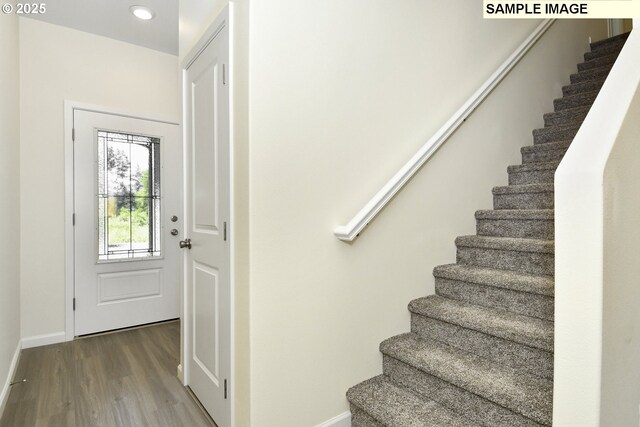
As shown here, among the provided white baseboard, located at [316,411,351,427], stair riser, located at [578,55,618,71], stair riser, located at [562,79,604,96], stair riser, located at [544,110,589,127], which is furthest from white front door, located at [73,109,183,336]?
stair riser, located at [578,55,618,71]

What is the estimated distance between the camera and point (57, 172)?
2820 mm

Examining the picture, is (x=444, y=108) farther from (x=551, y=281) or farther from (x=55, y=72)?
(x=55, y=72)

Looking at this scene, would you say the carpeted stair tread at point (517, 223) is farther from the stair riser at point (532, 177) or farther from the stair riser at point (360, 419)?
the stair riser at point (360, 419)

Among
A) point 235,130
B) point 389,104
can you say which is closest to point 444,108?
point 389,104

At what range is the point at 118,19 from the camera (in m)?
2.80

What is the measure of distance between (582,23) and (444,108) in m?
2.82

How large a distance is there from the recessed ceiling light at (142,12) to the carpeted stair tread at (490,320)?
3.05 metres

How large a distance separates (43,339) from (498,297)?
3.49 metres

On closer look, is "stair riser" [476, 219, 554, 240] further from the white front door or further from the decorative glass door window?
the decorative glass door window

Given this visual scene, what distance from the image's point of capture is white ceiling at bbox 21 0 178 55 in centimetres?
260

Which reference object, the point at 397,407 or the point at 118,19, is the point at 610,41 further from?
the point at 118,19

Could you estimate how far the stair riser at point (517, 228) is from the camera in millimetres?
1889

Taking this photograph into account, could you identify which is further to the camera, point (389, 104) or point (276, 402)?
point (389, 104)

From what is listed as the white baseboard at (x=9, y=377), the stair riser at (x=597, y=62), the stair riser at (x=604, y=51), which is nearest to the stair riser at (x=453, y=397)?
the white baseboard at (x=9, y=377)
